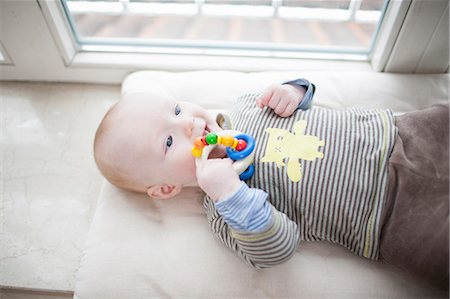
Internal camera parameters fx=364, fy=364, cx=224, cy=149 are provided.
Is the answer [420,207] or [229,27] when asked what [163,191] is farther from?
[229,27]

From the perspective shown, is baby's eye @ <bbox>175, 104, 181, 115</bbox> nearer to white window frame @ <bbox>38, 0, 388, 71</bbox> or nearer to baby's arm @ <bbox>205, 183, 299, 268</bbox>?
baby's arm @ <bbox>205, 183, 299, 268</bbox>

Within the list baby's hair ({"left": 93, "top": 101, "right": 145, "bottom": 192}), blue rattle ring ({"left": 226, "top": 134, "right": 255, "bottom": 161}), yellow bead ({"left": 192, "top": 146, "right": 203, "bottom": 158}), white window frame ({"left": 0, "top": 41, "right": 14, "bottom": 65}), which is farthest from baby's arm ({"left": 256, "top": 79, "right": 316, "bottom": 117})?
white window frame ({"left": 0, "top": 41, "right": 14, "bottom": 65})

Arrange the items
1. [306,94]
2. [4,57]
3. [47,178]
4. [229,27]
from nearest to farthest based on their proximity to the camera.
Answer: [306,94] → [47,178] → [4,57] → [229,27]

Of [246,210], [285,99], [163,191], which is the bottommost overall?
[163,191]

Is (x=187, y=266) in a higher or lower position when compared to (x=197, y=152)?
lower

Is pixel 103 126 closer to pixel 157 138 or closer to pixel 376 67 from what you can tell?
pixel 157 138

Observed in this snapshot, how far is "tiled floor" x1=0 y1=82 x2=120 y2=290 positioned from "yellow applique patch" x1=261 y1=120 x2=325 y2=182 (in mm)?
557

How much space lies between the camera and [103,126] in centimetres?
87

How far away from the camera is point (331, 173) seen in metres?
0.82

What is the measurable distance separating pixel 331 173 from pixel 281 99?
23cm

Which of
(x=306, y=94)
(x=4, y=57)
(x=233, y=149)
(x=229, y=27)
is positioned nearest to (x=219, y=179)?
(x=233, y=149)

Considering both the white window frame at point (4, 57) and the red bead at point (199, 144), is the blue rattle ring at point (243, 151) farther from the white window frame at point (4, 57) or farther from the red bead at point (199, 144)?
the white window frame at point (4, 57)

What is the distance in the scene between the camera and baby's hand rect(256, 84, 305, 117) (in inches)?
36.4

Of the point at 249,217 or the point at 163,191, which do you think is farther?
the point at 163,191
